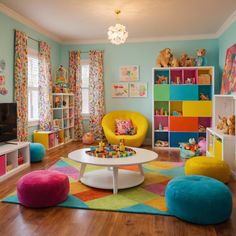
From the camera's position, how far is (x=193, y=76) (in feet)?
20.1

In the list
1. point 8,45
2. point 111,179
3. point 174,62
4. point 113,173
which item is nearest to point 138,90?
point 174,62

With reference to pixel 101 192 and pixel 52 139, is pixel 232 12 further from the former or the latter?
pixel 52 139

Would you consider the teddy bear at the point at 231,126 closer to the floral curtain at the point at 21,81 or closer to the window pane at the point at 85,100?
the floral curtain at the point at 21,81

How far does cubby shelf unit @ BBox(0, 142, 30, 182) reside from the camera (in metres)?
3.64

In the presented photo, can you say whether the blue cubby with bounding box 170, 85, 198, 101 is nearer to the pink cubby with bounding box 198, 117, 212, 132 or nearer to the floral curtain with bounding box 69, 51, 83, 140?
the pink cubby with bounding box 198, 117, 212, 132

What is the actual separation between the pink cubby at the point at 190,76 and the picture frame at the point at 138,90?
1.01m

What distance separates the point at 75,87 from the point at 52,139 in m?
1.66

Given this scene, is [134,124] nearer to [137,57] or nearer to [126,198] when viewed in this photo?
[137,57]

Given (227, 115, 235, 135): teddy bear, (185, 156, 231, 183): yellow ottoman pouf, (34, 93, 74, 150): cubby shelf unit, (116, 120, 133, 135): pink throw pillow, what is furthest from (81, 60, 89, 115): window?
(185, 156, 231, 183): yellow ottoman pouf

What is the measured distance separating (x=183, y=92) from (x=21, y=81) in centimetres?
341

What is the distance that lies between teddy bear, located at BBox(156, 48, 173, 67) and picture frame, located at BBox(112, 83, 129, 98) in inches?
41.2

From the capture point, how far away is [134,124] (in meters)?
6.36

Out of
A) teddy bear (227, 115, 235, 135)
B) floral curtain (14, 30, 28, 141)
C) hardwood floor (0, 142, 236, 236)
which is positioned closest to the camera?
hardwood floor (0, 142, 236, 236)

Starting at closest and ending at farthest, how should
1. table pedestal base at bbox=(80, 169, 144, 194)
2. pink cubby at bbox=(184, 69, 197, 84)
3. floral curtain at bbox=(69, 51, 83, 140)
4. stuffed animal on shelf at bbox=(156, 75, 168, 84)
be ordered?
table pedestal base at bbox=(80, 169, 144, 194) → pink cubby at bbox=(184, 69, 197, 84) → stuffed animal on shelf at bbox=(156, 75, 168, 84) → floral curtain at bbox=(69, 51, 83, 140)
